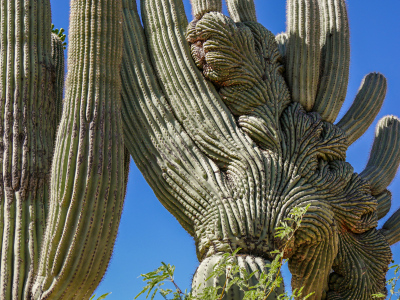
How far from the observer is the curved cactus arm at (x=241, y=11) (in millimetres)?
6668

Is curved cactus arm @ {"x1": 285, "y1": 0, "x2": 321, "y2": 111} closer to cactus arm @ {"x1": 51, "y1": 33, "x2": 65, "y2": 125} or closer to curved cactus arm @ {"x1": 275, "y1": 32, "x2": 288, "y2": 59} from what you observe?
curved cactus arm @ {"x1": 275, "y1": 32, "x2": 288, "y2": 59}

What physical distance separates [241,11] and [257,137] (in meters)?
1.90

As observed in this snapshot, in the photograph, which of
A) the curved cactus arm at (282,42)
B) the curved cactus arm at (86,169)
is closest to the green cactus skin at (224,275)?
the curved cactus arm at (86,169)

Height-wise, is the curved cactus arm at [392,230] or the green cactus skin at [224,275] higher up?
the curved cactus arm at [392,230]

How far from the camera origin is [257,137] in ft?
Result: 18.1

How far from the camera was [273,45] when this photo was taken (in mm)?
6281

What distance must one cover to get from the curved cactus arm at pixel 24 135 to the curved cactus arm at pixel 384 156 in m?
3.38

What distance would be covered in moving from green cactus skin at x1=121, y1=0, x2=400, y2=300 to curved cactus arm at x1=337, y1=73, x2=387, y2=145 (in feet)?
0.05

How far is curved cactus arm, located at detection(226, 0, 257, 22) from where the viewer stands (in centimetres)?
667

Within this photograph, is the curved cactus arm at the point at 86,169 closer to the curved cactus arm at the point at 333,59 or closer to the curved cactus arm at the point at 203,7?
the curved cactus arm at the point at 203,7

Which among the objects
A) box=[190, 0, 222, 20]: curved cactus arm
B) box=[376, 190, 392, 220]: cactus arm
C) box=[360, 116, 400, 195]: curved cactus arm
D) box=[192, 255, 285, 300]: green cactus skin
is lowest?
box=[192, 255, 285, 300]: green cactus skin

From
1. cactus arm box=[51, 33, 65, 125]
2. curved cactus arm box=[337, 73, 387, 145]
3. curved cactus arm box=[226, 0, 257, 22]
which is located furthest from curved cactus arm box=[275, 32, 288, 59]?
cactus arm box=[51, 33, 65, 125]

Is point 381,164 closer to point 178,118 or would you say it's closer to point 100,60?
point 178,118

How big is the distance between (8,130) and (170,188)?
1.50 m
